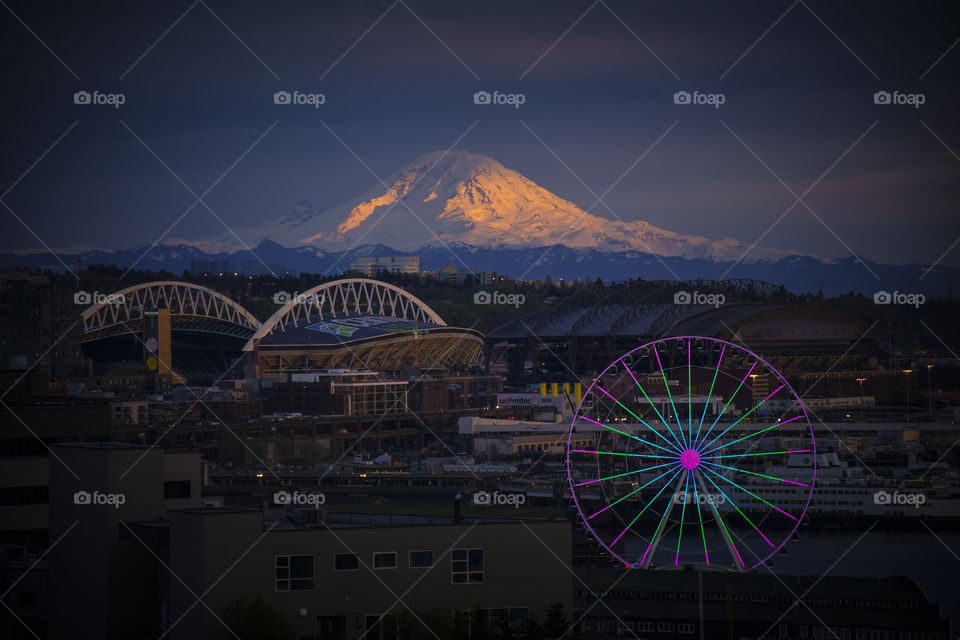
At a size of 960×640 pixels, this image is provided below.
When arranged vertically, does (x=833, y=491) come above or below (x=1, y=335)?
below

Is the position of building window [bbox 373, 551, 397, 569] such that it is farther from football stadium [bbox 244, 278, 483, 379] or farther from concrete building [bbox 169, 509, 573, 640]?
football stadium [bbox 244, 278, 483, 379]

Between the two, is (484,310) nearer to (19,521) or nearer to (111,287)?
(111,287)

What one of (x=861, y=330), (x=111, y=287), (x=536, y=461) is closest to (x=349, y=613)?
Answer: (x=536, y=461)

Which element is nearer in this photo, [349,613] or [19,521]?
[349,613]

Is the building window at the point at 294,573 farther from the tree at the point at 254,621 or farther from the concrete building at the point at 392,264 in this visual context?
the concrete building at the point at 392,264

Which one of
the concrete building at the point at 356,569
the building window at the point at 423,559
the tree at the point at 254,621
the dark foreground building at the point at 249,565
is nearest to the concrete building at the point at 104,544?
the dark foreground building at the point at 249,565
